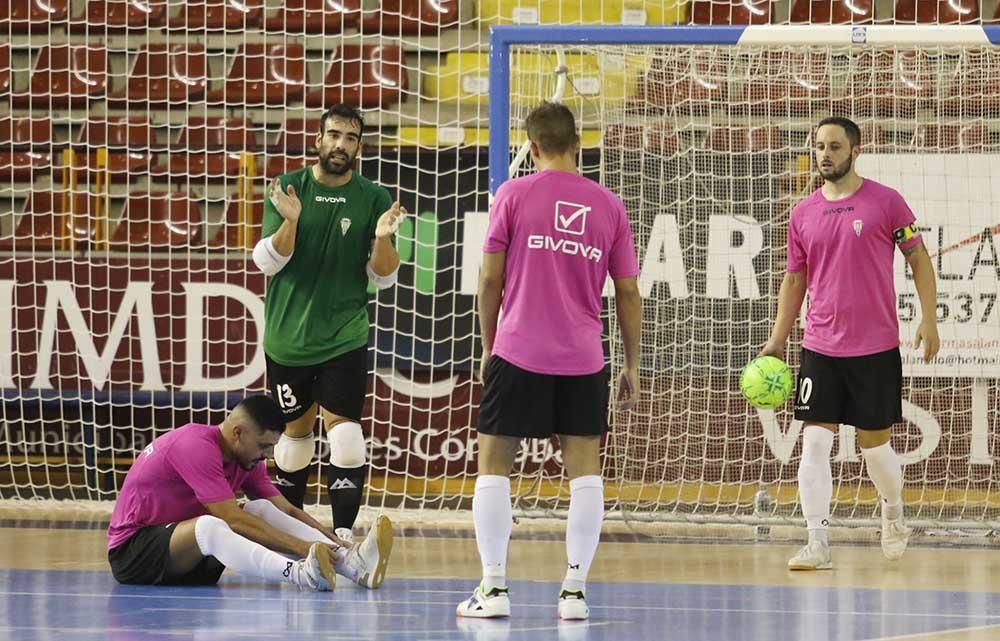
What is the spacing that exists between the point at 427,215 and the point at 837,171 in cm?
355

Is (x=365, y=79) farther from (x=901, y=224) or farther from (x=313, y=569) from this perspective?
(x=313, y=569)

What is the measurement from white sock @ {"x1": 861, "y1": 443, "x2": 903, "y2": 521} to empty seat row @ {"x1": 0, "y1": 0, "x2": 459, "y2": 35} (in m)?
5.05

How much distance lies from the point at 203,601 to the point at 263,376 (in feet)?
14.0

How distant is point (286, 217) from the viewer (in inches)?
273

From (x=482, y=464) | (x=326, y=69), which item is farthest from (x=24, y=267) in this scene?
(x=482, y=464)

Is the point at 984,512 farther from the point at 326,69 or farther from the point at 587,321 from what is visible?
the point at 326,69

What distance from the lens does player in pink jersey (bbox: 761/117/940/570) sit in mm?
7109

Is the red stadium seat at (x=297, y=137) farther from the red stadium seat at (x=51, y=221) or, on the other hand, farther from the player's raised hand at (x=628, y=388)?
the player's raised hand at (x=628, y=388)

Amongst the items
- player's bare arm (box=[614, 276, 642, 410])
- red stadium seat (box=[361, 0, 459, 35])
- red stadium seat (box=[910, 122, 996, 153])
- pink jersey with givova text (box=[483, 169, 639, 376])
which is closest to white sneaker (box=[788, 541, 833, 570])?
player's bare arm (box=[614, 276, 642, 410])

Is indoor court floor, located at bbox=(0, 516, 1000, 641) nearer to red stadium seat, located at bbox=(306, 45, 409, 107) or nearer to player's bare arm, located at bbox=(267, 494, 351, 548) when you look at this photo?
player's bare arm, located at bbox=(267, 494, 351, 548)

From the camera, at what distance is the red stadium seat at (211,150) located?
36.2 feet

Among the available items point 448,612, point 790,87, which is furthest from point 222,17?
point 448,612

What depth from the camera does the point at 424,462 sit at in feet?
33.0

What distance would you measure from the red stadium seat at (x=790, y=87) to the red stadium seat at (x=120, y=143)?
162 inches
